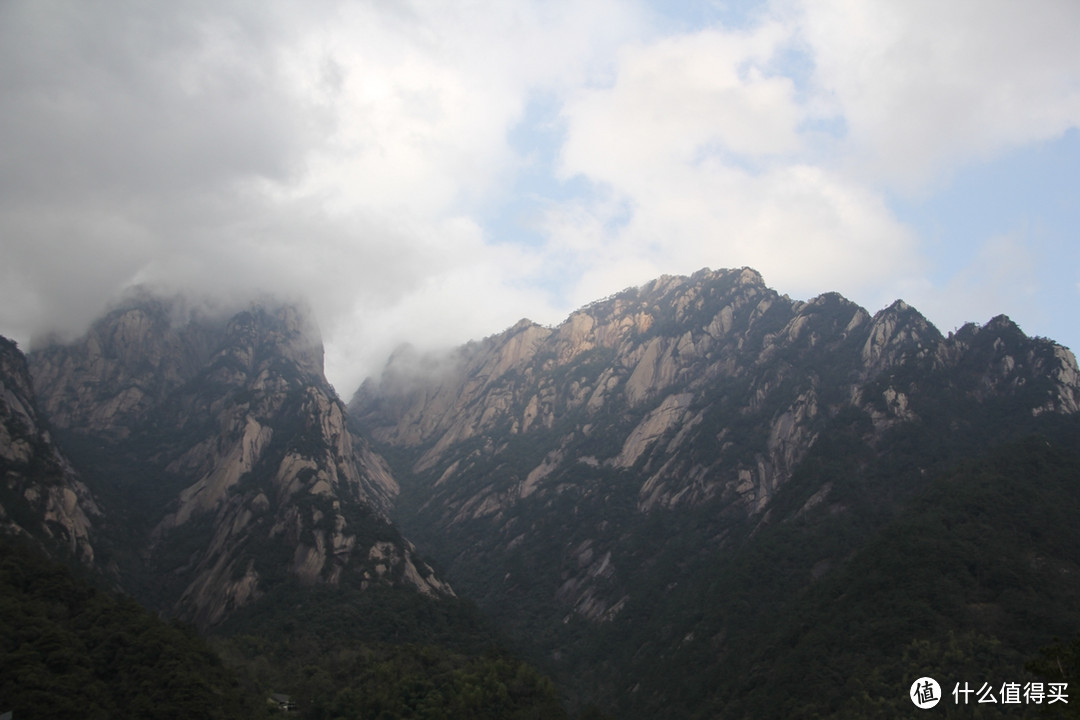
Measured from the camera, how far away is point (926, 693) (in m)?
79.9

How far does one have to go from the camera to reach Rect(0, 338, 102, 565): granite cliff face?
115625mm

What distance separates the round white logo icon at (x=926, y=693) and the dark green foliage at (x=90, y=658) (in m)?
72.9

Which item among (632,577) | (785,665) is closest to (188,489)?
(632,577)

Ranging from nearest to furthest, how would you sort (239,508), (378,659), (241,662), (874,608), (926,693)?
(926,693) → (241,662) → (874,608) → (378,659) → (239,508)

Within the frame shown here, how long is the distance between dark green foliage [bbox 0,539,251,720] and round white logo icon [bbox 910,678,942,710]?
2869 inches

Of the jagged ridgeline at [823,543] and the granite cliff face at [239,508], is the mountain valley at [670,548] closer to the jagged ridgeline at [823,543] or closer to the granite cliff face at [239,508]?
the jagged ridgeline at [823,543]

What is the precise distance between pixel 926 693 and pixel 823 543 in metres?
50.8

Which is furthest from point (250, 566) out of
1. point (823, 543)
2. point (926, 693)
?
point (926, 693)

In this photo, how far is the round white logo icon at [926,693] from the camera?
7875 cm

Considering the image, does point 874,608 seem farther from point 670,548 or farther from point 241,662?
point 241,662

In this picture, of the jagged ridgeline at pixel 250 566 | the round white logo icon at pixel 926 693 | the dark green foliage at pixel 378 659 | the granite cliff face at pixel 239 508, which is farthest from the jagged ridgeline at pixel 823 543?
the granite cliff face at pixel 239 508

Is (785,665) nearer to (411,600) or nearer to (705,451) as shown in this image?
(411,600)

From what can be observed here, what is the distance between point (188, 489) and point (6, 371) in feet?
158

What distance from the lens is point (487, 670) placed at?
3925 inches
